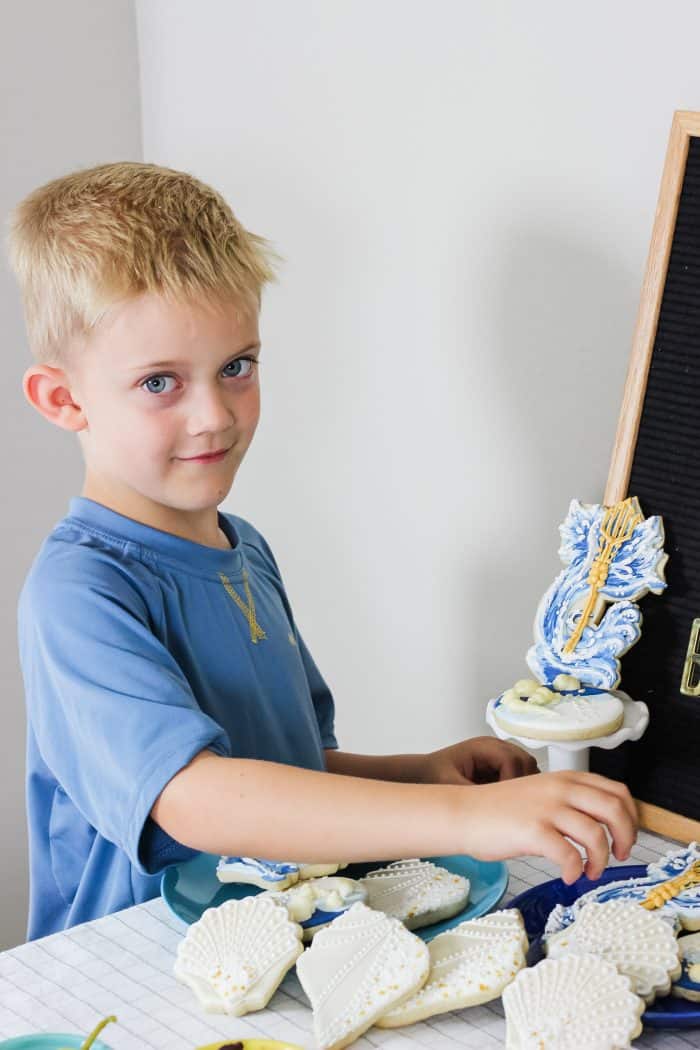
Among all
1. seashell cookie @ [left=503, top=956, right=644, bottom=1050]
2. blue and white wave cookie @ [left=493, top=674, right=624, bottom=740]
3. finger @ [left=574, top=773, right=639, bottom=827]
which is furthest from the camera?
blue and white wave cookie @ [left=493, top=674, right=624, bottom=740]

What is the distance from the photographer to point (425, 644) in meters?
1.40

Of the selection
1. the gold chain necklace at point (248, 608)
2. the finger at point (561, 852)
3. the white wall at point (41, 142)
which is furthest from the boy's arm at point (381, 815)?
the white wall at point (41, 142)

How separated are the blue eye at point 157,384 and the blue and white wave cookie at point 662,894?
44 cm

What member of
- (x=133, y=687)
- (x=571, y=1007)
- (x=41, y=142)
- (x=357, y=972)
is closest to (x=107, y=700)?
(x=133, y=687)

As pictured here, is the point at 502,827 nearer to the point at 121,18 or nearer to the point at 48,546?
the point at 48,546

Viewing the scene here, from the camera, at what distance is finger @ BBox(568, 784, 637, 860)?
2.72ft

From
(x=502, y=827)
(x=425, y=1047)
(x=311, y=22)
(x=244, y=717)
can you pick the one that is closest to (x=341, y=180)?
(x=311, y=22)

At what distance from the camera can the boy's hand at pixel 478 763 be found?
3.83 feet

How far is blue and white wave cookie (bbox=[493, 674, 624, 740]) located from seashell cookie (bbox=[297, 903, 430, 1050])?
0.20 m

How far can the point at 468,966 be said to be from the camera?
80cm

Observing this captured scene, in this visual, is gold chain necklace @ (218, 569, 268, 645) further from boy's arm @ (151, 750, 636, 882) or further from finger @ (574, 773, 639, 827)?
finger @ (574, 773, 639, 827)

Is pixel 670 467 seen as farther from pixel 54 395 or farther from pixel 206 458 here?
pixel 54 395

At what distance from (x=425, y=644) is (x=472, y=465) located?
20cm

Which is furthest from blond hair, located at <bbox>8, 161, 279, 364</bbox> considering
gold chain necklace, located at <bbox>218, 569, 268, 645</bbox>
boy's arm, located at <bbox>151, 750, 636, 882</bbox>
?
boy's arm, located at <bbox>151, 750, 636, 882</bbox>
